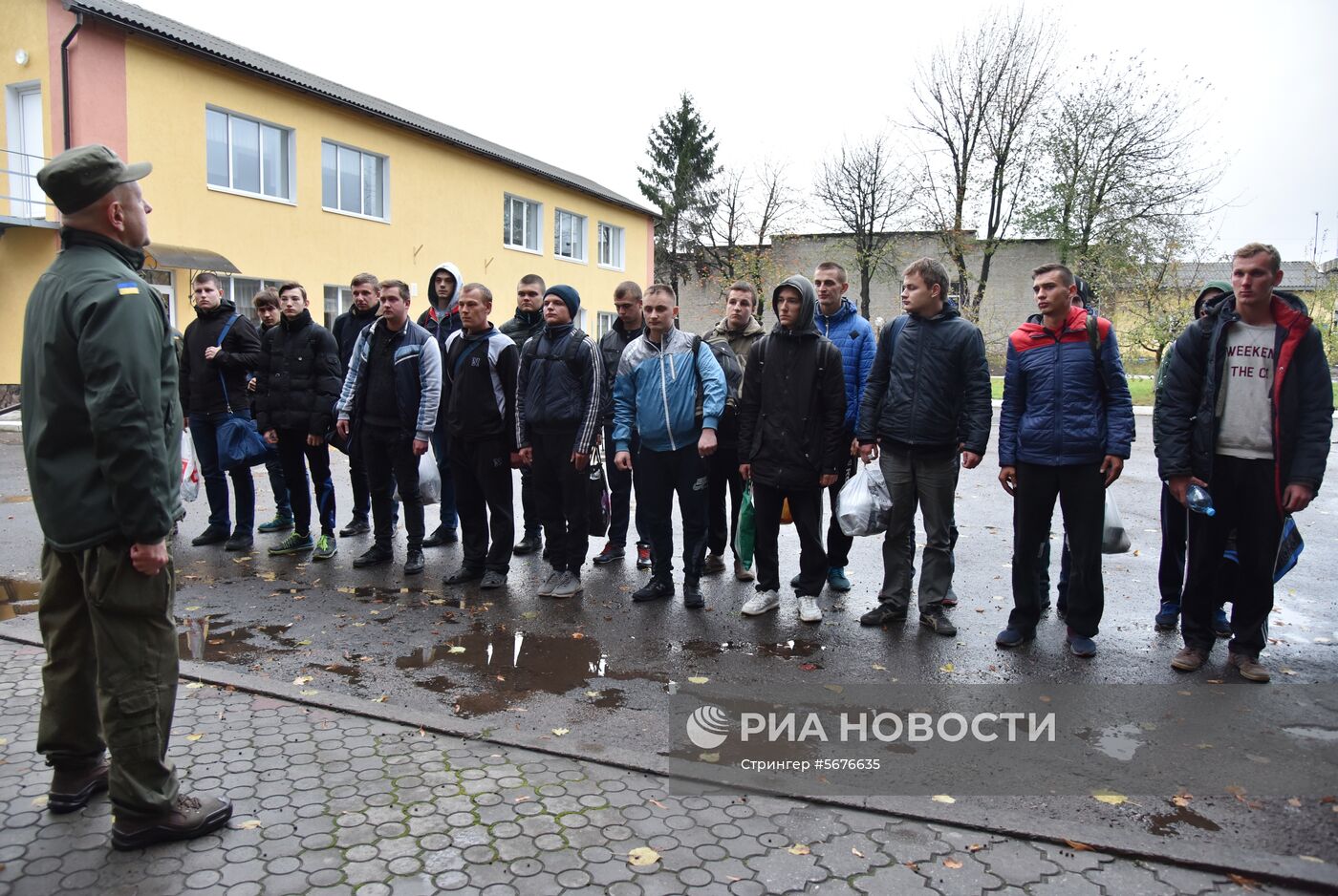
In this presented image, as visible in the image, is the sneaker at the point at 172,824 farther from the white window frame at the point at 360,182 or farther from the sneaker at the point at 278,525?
the white window frame at the point at 360,182

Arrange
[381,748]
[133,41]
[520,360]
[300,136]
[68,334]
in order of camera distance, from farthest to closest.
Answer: [300,136]
[133,41]
[520,360]
[381,748]
[68,334]

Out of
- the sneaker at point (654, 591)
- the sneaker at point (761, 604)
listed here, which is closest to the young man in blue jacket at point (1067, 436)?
the sneaker at point (761, 604)

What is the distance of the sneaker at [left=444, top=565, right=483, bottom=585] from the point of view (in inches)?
275

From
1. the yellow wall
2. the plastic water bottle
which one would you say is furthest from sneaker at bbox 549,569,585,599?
the yellow wall

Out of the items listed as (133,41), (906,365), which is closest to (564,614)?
(906,365)

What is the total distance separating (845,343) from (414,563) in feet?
12.2

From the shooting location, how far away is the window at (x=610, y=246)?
36.9 metres

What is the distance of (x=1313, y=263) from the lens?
103ft

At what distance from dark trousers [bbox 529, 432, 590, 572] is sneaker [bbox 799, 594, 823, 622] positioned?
1643mm

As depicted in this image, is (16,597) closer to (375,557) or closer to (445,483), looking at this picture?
(375,557)

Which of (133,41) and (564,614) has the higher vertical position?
(133,41)

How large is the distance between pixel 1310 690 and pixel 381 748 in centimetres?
472

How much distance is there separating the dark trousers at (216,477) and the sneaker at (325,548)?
2.34 feet

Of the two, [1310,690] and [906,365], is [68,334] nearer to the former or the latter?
[906,365]
